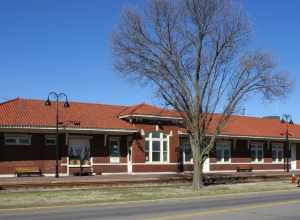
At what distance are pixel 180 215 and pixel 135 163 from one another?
25.0 metres

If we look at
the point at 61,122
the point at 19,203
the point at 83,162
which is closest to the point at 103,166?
the point at 83,162

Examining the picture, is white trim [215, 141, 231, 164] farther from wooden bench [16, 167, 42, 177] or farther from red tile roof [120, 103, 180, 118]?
wooden bench [16, 167, 42, 177]

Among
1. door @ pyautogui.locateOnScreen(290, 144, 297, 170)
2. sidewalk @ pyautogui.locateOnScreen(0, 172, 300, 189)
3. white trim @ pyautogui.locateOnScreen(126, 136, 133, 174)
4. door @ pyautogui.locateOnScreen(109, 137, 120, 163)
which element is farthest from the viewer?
door @ pyautogui.locateOnScreen(290, 144, 297, 170)

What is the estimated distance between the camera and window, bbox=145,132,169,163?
41656 millimetres

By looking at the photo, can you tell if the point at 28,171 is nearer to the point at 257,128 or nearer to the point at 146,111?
the point at 146,111

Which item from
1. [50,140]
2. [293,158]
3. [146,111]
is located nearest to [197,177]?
[50,140]

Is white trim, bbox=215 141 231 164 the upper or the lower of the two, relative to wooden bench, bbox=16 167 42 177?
upper

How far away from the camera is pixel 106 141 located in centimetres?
3938

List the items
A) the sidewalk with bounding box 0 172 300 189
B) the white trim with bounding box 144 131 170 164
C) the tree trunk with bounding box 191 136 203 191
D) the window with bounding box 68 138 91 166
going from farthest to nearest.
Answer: the white trim with bounding box 144 131 170 164
the window with bounding box 68 138 91 166
the tree trunk with bounding box 191 136 203 191
the sidewalk with bounding box 0 172 300 189

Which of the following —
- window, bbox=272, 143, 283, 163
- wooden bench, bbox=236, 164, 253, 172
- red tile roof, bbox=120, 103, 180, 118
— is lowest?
wooden bench, bbox=236, 164, 253, 172

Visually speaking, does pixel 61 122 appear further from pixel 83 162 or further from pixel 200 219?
pixel 200 219

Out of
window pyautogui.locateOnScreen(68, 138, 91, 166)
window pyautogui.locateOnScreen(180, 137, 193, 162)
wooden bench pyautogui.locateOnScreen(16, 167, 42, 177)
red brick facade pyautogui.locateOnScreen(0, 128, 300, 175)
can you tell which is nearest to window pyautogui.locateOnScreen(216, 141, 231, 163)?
red brick facade pyautogui.locateOnScreen(0, 128, 300, 175)

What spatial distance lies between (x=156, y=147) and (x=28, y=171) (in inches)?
443

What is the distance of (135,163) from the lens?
4041 cm
